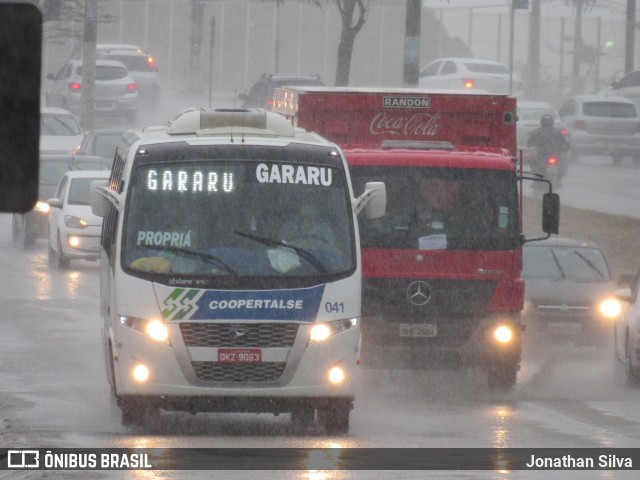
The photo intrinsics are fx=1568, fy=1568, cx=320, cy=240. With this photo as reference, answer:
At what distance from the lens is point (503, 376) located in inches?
589

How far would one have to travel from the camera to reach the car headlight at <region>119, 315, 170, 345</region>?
1155 centimetres

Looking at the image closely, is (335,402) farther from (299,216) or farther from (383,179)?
(383,179)

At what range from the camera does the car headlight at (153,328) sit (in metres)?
11.5

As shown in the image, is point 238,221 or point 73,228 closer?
point 238,221

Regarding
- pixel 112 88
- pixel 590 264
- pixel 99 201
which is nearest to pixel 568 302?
pixel 590 264

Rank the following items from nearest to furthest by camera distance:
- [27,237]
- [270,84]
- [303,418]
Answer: [303,418], [27,237], [270,84]

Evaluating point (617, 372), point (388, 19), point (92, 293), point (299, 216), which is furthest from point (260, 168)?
point (388, 19)

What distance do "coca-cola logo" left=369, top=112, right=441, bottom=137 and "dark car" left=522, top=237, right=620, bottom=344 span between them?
3311mm

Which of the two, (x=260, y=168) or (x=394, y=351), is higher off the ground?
(x=260, y=168)

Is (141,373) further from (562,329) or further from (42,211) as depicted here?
(42,211)

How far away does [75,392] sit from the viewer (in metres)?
14.1

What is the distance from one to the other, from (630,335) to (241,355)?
19.0 feet

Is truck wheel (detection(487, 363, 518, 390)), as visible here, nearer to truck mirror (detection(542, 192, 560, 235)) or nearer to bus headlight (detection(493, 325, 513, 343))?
bus headlight (detection(493, 325, 513, 343))

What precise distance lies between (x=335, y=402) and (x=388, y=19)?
217 feet
